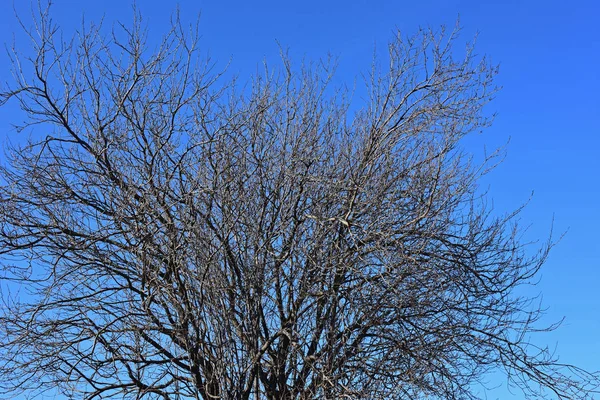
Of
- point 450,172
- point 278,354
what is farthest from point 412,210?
point 278,354

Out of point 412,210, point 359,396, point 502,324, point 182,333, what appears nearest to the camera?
point 359,396

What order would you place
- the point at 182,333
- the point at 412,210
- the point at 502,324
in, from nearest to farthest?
the point at 182,333 → the point at 412,210 → the point at 502,324

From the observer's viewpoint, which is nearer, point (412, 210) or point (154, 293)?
point (154, 293)

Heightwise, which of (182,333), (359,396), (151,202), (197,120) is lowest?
(359,396)

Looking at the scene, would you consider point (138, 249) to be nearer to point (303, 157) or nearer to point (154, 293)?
point (154, 293)

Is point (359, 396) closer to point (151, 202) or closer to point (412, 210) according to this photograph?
point (412, 210)

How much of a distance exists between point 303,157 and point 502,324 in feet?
10.5

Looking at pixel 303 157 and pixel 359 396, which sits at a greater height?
pixel 303 157

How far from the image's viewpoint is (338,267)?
8.78m

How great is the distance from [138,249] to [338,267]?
221 cm

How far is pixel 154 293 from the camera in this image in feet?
27.0

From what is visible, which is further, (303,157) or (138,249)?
(303,157)

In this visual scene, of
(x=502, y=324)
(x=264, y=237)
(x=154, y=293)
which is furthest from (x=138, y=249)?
(x=502, y=324)

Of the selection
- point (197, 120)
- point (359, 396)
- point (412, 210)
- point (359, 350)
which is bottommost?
point (359, 396)
